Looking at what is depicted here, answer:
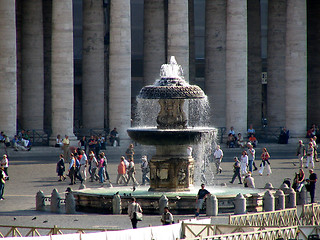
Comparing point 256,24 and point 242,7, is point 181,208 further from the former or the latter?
point 256,24

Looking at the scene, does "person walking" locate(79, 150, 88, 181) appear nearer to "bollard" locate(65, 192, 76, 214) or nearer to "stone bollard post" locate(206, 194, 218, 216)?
"bollard" locate(65, 192, 76, 214)

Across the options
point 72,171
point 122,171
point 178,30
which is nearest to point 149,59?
point 178,30

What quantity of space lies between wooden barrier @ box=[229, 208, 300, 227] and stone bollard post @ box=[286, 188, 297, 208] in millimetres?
7616

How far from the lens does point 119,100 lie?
66.5 meters

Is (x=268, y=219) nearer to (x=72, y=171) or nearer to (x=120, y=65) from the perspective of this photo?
(x=72, y=171)

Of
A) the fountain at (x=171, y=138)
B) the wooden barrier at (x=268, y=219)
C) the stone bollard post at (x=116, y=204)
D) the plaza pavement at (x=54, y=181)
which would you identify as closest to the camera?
the wooden barrier at (x=268, y=219)

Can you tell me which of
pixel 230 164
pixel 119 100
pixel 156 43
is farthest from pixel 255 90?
pixel 230 164

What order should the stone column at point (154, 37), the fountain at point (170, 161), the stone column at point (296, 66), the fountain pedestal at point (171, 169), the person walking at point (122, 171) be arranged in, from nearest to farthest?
the fountain at point (170, 161), the fountain pedestal at point (171, 169), the person walking at point (122, 171), the stone column at point (296, 66), the stone column at point (154, 37)

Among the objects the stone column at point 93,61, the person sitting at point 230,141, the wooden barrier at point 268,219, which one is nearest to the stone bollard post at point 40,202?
the wooden barrier at point 268,219

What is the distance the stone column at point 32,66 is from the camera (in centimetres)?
7038

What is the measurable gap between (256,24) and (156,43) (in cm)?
987

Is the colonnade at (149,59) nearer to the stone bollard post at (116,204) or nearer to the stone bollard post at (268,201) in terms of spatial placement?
the stone bollard post at (116,204)

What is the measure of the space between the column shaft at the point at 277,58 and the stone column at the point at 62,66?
17969 millimetres

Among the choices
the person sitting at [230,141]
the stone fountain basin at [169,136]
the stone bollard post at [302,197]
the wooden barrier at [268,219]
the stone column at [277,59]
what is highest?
the stone column at [277,59]
